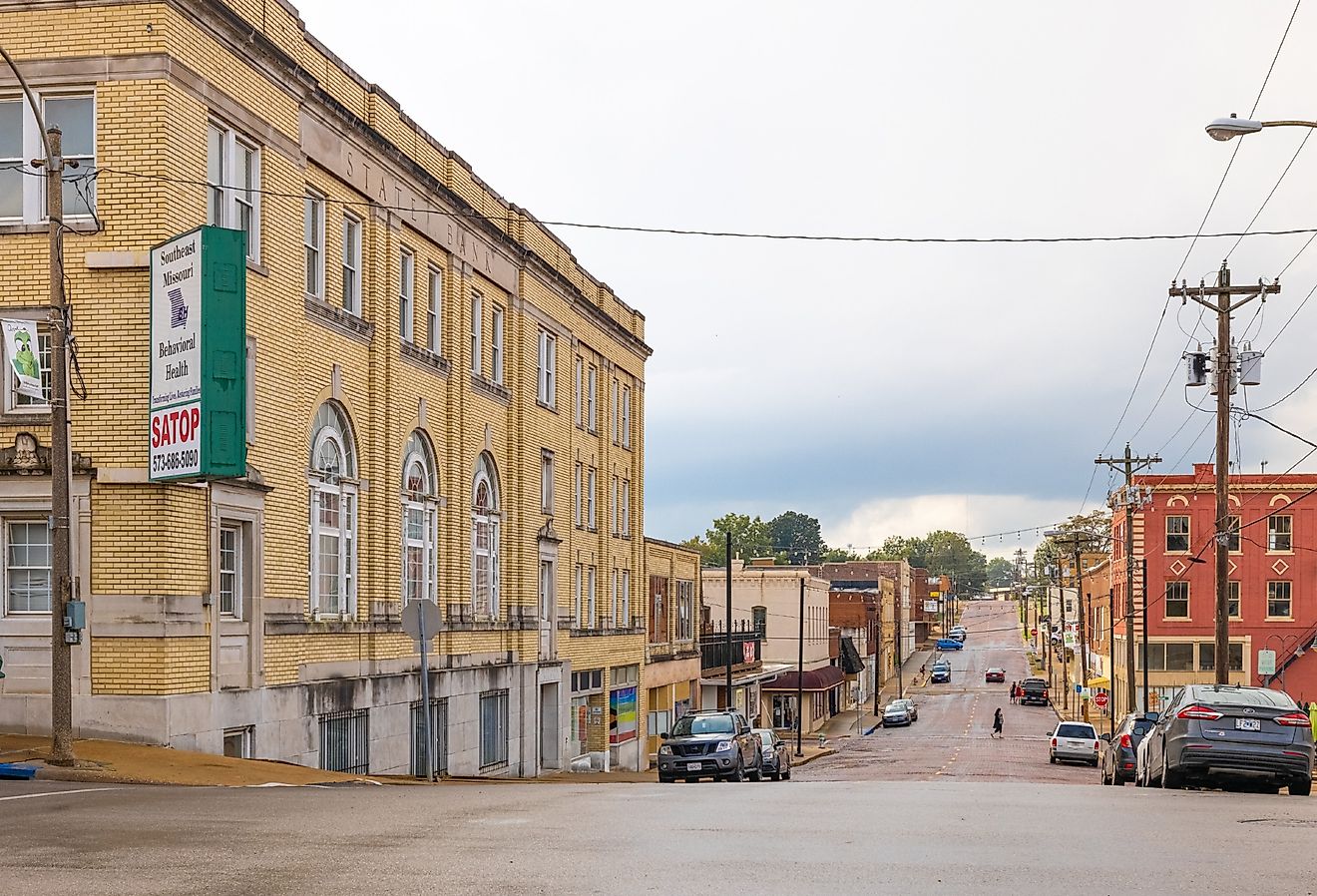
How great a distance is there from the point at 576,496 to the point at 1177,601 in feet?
128

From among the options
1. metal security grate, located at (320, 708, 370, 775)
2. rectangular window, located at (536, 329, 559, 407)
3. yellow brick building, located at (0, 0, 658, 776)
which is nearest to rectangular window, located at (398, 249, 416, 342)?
yellow brick building, located at (0, 0, 658, 776)

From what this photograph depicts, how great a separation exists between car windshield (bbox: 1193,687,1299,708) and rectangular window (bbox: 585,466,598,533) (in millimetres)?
30079

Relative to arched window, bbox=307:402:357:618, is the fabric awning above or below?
below

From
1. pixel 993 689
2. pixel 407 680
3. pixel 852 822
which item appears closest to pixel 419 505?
pixel 407 680

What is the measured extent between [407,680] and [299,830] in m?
19.1

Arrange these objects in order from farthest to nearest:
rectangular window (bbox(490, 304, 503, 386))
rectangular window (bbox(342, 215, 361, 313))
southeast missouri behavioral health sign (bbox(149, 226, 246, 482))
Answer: rectangular window (bbox(490, 304, 503, 386))
rectangular window (bbox(342, 215, 361, 313))
southeast missouri behavioral health sign (bbox(149, 226, 246, 482))

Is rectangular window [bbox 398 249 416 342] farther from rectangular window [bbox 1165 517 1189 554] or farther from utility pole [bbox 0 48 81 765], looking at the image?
rectangular window [bbox 1165 517 1189 554]

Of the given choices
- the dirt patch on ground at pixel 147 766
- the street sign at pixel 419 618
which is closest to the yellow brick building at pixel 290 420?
the dirt patch on ground at pixel 147 766

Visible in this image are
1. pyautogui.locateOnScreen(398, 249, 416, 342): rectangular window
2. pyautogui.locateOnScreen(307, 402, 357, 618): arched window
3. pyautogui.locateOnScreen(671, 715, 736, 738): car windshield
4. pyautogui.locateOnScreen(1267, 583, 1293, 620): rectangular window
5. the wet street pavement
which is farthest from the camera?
pyautogui.locateOnScreen(1267, 583, 1293, 620): rectangular window

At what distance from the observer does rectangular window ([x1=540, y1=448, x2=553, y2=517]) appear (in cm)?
4438

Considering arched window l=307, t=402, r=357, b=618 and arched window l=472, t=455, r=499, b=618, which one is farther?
arched window l=472, t=455, r=499, b=618

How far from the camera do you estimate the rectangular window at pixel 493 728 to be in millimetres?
37969

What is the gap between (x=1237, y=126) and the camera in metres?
21.8

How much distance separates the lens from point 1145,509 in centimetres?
7556
